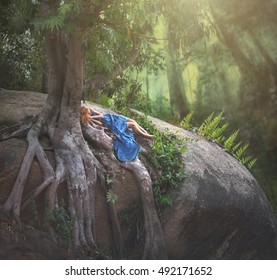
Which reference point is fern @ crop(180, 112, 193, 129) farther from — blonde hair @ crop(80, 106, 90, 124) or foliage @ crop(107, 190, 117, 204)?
foliage @ crop(107, 190, 117, 204)

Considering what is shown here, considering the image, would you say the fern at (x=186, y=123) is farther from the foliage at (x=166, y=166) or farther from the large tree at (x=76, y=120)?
the large tree at (x=76, y=120)

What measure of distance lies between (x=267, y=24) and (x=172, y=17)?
28.5 feet

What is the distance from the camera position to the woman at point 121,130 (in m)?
6.36

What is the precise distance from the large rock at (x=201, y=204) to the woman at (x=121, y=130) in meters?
0.37

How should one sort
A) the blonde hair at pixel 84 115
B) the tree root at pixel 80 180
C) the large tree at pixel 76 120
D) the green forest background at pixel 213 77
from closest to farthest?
1. the large tree at pixel 76 120
2. the tree root at pixel 80 180
3. the blonde hair at pixel 84 115
4. the green forest background at pixel 213 77

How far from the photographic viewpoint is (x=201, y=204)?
661 cm

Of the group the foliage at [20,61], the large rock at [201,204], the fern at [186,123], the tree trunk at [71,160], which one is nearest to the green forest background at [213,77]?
the foliage at [20,61]

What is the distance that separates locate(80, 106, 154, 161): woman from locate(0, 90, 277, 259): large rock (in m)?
0.37

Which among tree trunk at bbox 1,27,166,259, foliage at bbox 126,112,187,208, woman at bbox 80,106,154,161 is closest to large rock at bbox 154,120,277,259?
foliage at bbox 126,112,187,208

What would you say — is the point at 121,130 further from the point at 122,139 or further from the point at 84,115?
the point at 84,115

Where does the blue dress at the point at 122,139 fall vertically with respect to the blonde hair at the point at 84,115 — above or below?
below

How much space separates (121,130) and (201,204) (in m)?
1.77

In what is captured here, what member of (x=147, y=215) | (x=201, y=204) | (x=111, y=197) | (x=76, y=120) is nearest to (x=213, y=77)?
(x=201, y=204)

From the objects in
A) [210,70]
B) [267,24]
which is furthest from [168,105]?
[267,24]
